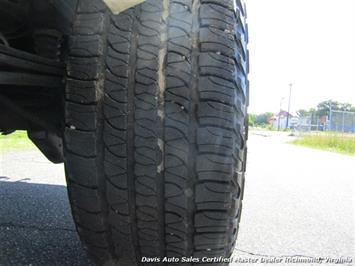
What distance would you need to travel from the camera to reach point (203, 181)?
4.86ft

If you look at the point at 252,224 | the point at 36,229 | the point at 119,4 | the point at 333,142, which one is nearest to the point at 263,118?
the point at 333,142

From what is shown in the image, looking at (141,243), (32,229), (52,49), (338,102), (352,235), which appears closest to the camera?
(141,243)

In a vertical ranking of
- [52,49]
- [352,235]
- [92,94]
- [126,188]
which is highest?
[52,49]

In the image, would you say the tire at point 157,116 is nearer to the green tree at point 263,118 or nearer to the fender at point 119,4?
the fender at point 119,4

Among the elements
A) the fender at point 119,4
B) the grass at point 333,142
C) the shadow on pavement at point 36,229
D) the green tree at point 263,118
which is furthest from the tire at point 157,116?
the green tree at point 263,118

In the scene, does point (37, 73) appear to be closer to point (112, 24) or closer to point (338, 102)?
point (112, 24)

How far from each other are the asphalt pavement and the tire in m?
0.84

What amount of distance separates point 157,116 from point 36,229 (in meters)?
1.59

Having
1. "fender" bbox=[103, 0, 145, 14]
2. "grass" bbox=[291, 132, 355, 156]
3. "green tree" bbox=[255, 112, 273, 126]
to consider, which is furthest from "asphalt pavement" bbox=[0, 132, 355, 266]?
"green tree" bbox=[255, 112, 273, 126]

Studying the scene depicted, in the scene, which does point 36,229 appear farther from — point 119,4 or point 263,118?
point 263,118

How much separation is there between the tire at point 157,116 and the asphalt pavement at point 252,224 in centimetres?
84

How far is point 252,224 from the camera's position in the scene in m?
3.43

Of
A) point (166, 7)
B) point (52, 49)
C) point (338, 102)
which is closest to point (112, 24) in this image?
point (166, 7)

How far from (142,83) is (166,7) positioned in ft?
0.86
